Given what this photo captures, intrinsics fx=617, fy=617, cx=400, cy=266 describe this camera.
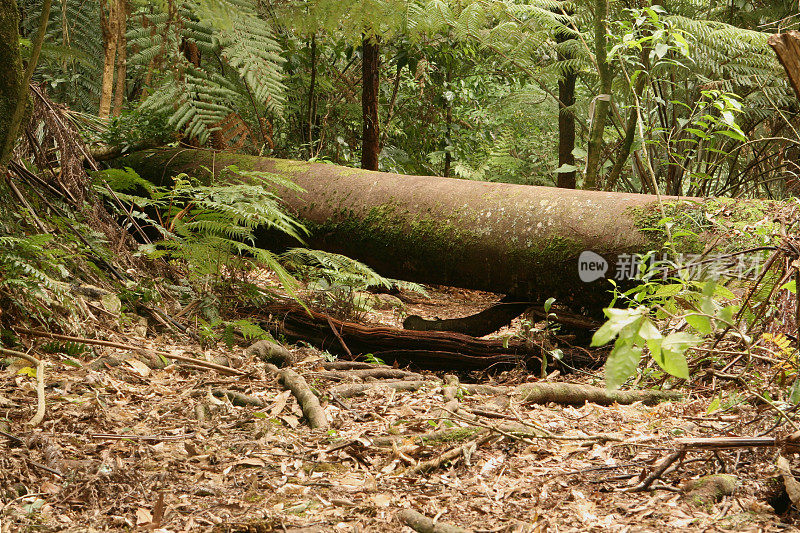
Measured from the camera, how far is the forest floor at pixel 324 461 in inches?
61.8

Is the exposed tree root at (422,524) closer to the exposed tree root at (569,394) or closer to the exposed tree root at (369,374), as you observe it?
the exposed tree root at (569,394)

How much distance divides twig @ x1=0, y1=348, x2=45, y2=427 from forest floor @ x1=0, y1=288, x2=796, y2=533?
0.13 feet

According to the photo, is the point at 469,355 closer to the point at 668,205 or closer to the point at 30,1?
the point at 668,205

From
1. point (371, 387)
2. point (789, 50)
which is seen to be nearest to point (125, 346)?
point (371, 387)

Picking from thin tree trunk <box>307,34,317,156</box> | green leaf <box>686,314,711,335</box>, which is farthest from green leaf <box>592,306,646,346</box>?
thin tree trunk <box>307,34,317,156</box>

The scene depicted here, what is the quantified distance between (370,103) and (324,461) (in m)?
4.34

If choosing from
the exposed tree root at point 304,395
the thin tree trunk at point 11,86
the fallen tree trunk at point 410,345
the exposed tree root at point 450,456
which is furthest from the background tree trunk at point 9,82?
the exposed tree root at point 450,456

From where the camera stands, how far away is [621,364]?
116cm

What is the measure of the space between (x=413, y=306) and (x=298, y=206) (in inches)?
51.8

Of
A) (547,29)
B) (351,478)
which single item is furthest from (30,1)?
(351,478)

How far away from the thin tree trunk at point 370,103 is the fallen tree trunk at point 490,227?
1.13 m

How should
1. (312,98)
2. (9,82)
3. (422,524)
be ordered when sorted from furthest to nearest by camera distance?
(312,98)
(9,82)
(422,524)

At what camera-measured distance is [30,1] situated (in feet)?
26.5

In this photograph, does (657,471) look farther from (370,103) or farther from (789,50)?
(370,103)
